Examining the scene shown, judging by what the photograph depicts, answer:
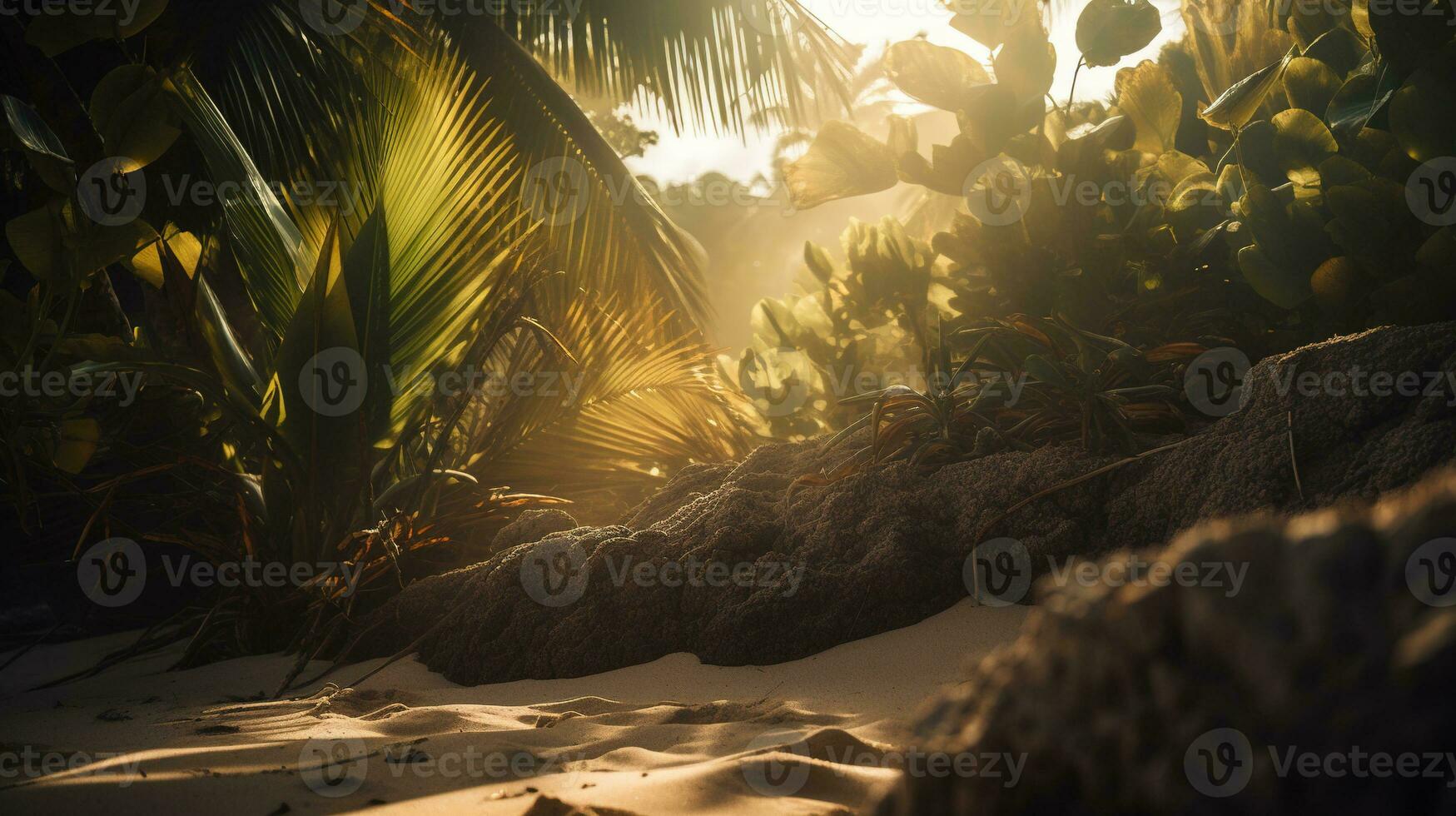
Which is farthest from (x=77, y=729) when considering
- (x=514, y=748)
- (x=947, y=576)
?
(x=947, y=576)

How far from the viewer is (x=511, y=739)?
151 centimetres

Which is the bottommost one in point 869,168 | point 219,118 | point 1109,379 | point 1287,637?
point 1287,637

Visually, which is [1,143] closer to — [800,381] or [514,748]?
[514,748]

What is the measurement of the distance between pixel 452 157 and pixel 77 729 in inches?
92.1

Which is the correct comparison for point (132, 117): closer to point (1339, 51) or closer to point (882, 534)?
point (882, 534)

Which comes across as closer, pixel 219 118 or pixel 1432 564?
pixel 1432 564

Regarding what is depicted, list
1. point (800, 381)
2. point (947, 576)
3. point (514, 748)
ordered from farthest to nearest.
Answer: point (800, 381), point (947, 576), point (514, 748)

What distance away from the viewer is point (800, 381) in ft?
13.8
